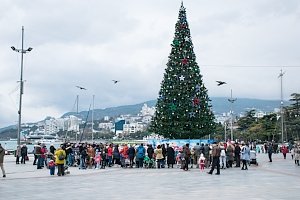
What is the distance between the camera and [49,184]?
18250mm

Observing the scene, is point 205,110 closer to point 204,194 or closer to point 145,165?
point 145,165

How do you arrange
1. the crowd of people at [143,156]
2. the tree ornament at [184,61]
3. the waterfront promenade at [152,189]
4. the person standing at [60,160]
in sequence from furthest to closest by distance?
the tree ornament at [184,61] < the crowd of people at [143,156] < the person standing at [60,160] < the waterfront promenade at [152,189]

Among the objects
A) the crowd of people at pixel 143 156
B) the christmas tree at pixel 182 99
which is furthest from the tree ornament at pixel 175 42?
the crowd of people at pixel 143 156

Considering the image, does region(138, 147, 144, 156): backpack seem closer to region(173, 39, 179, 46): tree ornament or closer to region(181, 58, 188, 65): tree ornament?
region(181, 58, 188, 65): tree ornament

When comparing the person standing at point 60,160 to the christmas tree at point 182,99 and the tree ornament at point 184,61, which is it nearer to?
the christmas tree at point 182,99

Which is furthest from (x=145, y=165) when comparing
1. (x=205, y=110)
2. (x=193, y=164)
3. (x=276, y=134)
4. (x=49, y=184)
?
(x=276, y=134)

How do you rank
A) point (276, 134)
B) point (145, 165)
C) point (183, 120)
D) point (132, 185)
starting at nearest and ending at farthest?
1. point (132, 185)
2. point (145, 165)
3. point (183, 120)
4. point (276, 134)

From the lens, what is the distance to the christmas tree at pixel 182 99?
41000 millimetres

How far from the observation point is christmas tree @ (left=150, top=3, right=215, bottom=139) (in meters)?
41.0

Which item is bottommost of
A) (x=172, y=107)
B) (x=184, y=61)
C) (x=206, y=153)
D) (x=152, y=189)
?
(x=152, y=189)

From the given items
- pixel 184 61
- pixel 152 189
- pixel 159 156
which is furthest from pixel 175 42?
pixel 152 189

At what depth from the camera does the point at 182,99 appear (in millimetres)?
41031

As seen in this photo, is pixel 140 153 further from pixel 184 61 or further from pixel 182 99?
pixel 184 61

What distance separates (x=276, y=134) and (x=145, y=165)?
72144mm
